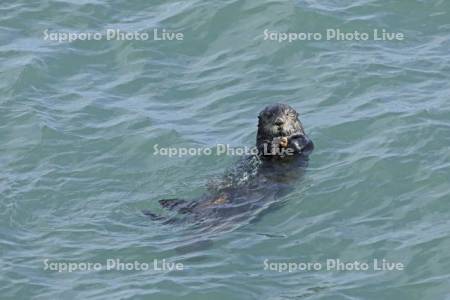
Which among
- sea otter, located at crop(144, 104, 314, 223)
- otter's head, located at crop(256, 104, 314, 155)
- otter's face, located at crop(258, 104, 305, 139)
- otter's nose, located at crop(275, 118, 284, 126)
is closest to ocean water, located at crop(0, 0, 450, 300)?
sea otter, located at crop(144, 104, 314, 223)

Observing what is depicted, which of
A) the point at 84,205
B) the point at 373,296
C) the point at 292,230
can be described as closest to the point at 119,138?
the point at 84,205

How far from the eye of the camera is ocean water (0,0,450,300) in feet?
44.2

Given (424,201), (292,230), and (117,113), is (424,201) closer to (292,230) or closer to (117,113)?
(292,230)

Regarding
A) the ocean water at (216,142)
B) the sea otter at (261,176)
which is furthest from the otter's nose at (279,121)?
the ocean water at (216,142)

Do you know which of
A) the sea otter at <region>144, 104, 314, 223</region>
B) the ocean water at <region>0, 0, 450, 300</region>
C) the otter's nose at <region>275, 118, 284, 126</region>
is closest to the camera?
the ocean water at <region>0, 0, 450, 300</region>

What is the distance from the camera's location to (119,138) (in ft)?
56.2

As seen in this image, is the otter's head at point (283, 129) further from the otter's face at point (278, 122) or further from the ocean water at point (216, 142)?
the ocean water at point (216, 142)

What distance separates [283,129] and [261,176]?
0.73 m

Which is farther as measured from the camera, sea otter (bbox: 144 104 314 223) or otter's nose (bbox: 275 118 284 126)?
otter's nose (bbox: 275 118 284 126)

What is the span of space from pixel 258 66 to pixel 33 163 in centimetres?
418

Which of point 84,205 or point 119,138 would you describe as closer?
point 84,205

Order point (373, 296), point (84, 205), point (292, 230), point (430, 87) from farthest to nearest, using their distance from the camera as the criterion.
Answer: point (430, 87)
point (84, 205)
point (292, 230)
point (373, 296)

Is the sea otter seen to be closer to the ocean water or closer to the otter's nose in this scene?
the otter's nose

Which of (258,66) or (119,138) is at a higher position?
Answer: (258,66)
